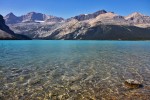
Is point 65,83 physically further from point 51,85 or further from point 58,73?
point 58,73

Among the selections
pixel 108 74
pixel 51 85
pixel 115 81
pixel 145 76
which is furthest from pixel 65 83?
pixel 145 76

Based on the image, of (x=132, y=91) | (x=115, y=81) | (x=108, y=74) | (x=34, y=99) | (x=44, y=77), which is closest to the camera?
(x=34, y=99)

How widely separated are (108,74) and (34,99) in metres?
16.6

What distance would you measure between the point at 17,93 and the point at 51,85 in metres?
5.14

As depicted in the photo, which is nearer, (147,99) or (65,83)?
(147,99)

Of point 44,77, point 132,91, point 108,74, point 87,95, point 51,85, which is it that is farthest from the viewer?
point 108,74

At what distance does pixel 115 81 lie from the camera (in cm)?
3108

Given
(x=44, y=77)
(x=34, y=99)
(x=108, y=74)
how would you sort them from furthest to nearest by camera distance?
(x=108, y=74) < (x=44, y=77) < (x=34, y=99)

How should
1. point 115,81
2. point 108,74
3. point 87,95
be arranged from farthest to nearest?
point 108,74, point 115,81, point 87,95

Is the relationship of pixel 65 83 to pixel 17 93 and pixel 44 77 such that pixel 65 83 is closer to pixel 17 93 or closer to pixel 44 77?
pixel 44 77

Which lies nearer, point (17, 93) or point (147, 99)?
point (147, 99)

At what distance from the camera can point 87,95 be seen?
24219 millimetres

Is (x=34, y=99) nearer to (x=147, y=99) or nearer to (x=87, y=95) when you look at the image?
(x=87, y=95)

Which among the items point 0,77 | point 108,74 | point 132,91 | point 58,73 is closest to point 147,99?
point 132,91
